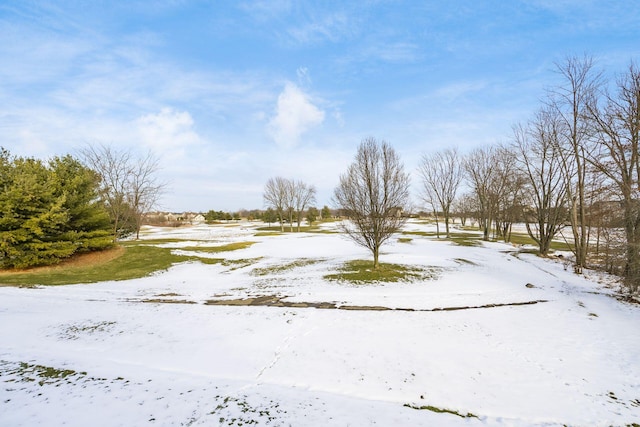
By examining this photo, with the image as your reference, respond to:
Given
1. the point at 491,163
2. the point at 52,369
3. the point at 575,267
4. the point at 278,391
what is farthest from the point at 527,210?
the point at 52,369

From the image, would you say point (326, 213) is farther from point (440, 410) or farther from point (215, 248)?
point (440, 410)

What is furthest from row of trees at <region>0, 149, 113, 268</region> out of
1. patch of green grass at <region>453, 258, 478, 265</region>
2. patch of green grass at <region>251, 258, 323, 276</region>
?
patch of green grass at <region>453, 258, 478, 265</region>

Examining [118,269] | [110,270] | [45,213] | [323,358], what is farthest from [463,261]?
[45,213]

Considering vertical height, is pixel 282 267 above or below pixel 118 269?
above

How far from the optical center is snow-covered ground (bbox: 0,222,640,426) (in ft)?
15.6

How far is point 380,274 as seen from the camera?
15.9 meters

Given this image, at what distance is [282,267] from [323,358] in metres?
13.2

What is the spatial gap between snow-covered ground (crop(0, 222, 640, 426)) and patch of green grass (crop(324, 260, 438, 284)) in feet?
5.76

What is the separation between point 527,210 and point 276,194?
48648mm

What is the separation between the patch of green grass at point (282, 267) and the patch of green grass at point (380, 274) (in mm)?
3770

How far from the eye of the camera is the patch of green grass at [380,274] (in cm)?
1520

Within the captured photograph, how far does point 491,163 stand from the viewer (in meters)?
38.8

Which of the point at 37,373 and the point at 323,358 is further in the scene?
the point at 323,358

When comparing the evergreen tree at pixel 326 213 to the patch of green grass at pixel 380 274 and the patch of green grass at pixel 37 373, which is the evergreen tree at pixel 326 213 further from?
the patch of green grass at pixel 37 373
